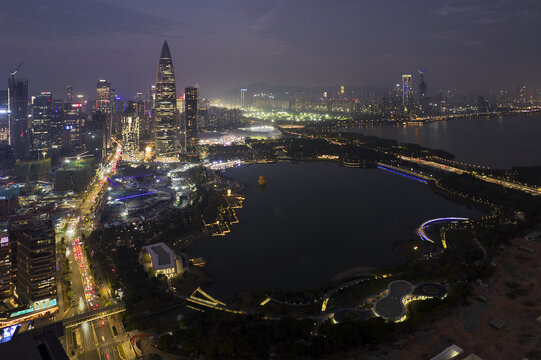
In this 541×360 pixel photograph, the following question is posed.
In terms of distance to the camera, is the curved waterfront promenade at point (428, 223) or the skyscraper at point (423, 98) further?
the skyscraper at point (423, 98)

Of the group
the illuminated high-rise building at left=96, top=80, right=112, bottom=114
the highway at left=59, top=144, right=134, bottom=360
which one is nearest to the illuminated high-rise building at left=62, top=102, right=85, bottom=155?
the illuminated high-rise building at left=96, top=80, right=112, bottom=114

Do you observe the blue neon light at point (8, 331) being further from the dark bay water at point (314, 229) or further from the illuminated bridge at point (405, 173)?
the illuminated bridge at point (405, 173)

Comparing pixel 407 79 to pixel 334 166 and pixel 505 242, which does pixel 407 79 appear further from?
pixel 505 242

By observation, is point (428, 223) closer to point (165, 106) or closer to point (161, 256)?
point (161, 256)

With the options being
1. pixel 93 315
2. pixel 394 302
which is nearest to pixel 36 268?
pixel 93 315

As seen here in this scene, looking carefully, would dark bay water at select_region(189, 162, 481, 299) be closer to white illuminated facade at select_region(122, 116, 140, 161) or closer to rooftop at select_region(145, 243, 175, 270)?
rooftop at select_region(145, 243, 175, 270)

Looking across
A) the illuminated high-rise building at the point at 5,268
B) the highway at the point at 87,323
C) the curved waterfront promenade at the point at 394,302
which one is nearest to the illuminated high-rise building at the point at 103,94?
the highway at the point at 87,323
